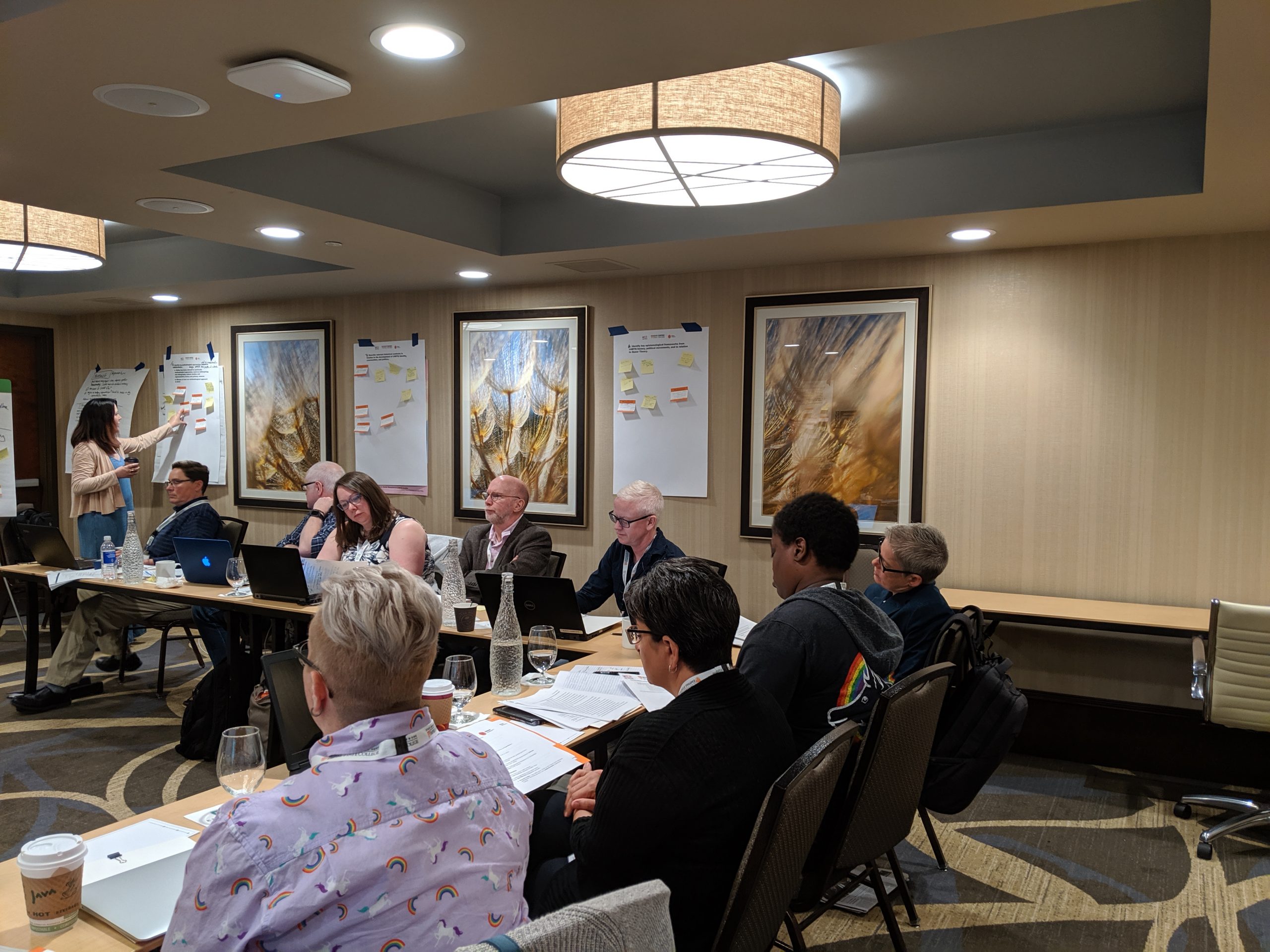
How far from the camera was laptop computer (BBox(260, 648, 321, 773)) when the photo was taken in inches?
87.5

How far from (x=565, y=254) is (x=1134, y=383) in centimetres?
289

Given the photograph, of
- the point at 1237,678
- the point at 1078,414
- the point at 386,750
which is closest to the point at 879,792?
the point at 386,750

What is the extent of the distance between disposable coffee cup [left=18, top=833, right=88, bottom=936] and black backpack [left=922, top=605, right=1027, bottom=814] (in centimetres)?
212

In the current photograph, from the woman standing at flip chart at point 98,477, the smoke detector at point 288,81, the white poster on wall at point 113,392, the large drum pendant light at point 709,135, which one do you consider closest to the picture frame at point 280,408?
the woman standing at flip chart at point 98,477

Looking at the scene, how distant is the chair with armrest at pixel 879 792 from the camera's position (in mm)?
2125

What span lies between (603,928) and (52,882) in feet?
3.08

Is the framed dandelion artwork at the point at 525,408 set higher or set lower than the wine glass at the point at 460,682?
higher

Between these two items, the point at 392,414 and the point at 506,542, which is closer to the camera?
the point at 506,542

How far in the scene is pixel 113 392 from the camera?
7.60 metres

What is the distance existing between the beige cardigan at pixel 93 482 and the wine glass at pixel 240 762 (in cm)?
→ 545

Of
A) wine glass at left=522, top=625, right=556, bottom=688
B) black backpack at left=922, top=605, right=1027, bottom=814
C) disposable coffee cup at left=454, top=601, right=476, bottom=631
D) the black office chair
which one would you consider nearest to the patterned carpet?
black backpack at left=922, top=605, right=1027, bottom=814

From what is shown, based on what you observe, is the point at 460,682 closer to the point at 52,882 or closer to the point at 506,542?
the point at 52,882

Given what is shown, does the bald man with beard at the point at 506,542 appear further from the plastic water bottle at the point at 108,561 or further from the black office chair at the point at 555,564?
the plastic water bottle at the point at 108,561

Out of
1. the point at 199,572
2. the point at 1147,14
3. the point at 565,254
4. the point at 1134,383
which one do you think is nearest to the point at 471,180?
the point at 565,254
